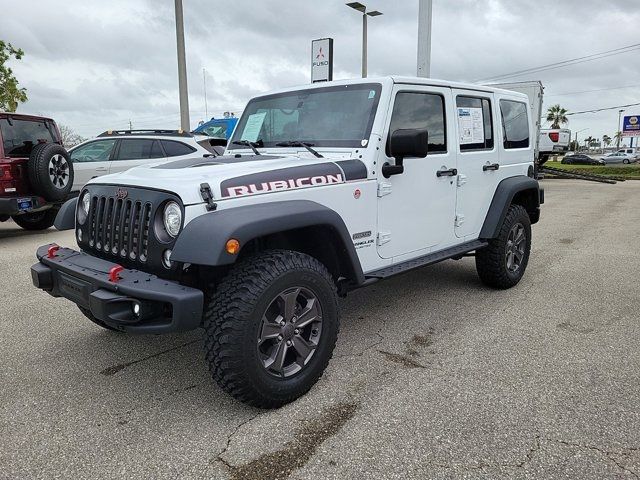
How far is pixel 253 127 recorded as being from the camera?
430 centimetres

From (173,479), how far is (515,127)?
4491 millimetres

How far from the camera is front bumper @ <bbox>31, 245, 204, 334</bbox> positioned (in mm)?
2523

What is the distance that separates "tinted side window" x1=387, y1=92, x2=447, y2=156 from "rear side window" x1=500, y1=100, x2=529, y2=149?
114 cm

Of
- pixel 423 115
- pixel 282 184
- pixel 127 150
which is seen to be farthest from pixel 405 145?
pixel 127 150

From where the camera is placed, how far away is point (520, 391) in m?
3.08

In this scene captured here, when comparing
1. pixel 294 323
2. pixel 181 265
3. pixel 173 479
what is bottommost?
pixel 173 479

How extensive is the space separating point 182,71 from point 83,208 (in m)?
9.41

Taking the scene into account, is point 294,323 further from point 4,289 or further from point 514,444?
point 4,289

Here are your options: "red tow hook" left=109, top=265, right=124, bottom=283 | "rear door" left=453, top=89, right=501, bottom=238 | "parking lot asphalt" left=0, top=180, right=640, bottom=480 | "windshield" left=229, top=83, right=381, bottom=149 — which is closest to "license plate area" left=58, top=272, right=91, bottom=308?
"red tow hook" left=109, top=265, right=124, bottom=283

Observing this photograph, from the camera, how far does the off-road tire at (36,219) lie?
9086mm

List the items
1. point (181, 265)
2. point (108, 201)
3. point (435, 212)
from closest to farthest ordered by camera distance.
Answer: point (181, 265) < point (108, 201) < point (435, 212)

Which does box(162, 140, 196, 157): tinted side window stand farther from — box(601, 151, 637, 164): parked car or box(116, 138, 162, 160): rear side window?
box(601, 151, 637, 164): parked car

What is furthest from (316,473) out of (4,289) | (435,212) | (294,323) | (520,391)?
(4,289)

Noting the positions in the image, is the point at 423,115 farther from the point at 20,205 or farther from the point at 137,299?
the point at 20,205
